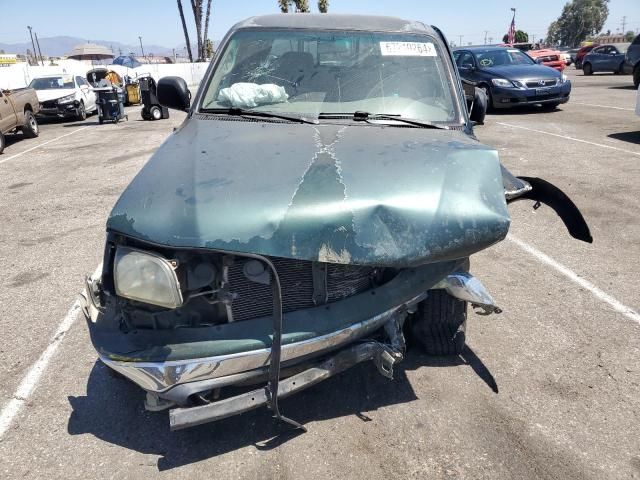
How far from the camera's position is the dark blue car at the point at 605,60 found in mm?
25688

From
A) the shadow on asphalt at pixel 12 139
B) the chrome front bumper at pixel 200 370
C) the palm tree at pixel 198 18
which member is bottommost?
the shadow on asphalt at pixel 12 139

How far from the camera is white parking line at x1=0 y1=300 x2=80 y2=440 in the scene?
2.79m

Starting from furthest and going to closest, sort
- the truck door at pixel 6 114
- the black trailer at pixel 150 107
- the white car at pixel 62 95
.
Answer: the white car at pixel 62 95
the black trailer at pixel 150 107
the truck door at pixel 6 114

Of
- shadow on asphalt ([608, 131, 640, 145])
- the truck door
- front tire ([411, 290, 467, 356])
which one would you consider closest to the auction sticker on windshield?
front tire ([411, 290, 467, 356])

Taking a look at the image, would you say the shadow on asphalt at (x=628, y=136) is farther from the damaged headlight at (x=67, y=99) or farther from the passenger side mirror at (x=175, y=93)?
the damaged headlight at (x=67, y=99)

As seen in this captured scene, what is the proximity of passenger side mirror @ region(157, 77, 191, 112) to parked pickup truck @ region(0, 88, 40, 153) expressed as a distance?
32.7ft

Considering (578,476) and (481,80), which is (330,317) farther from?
(481,80)

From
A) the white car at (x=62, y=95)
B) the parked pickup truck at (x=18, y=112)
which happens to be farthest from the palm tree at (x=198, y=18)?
the parked pickup truck at (x=18, y=112)

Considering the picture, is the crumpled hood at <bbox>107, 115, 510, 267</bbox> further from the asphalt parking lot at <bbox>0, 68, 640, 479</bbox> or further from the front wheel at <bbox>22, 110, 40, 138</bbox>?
the front wheel at <bbox>22, 110, 40, 138</bbox>

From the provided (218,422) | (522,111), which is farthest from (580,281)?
(522,111)

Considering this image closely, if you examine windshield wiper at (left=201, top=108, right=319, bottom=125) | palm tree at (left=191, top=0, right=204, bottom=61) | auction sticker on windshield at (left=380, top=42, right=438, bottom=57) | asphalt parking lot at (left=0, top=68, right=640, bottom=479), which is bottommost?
asphalt parking lot at (left=0, top=68, right=640, bottom=479)

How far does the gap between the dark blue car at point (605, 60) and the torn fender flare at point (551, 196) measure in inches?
1086

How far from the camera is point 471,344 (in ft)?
11.2

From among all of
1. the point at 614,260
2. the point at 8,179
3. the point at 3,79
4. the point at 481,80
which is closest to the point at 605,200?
the point at 614,260
